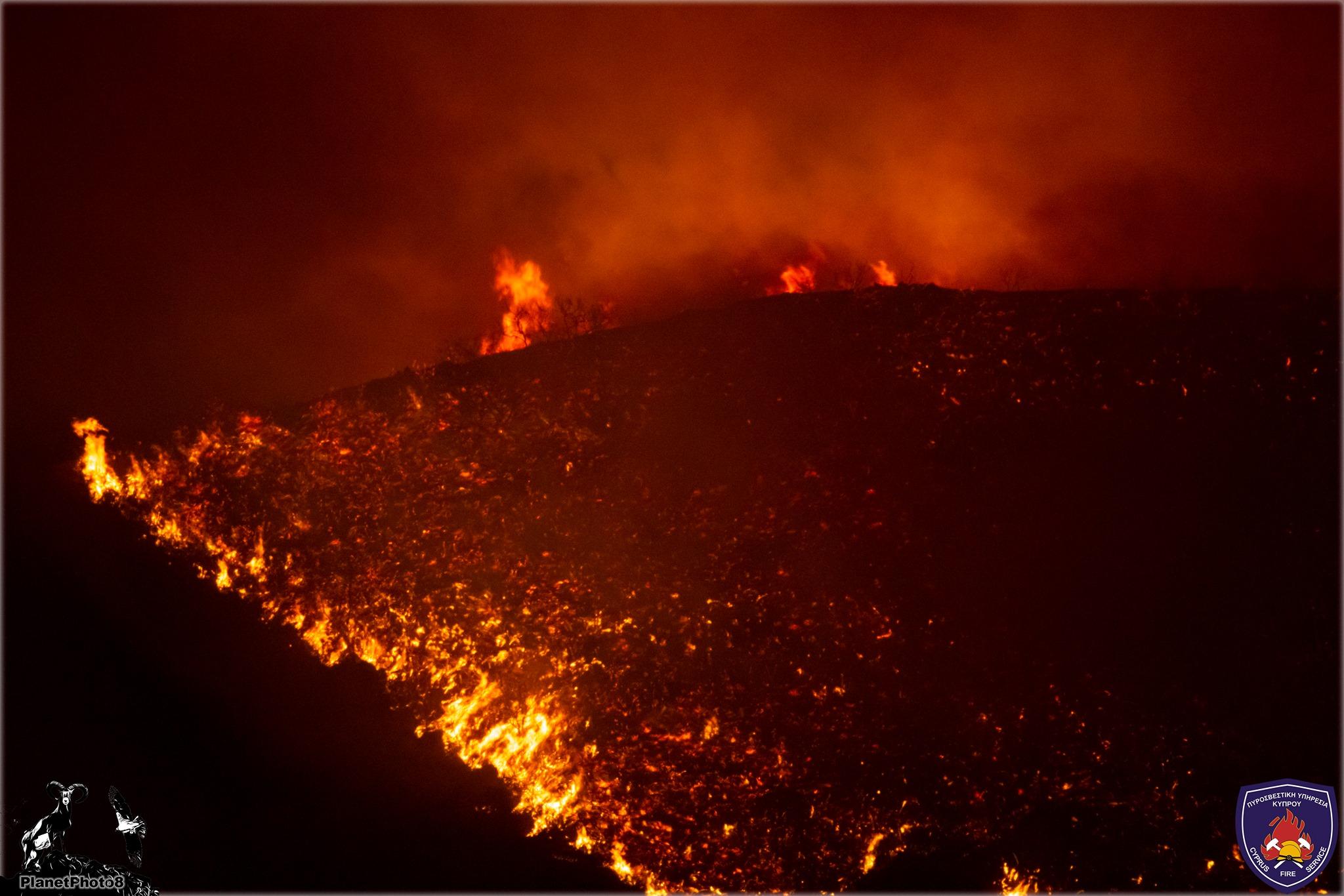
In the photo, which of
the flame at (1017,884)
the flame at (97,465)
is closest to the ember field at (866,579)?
the flame at (1017,884)

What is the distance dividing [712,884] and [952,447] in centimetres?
204

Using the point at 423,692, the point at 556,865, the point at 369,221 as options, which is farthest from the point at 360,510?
the point at 369,221

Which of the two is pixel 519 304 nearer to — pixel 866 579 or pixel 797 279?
pixel 797 279

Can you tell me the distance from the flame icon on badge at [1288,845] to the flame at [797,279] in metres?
3.04

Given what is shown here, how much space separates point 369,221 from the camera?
4.77 metres

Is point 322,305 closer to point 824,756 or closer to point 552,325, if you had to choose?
point 552,325

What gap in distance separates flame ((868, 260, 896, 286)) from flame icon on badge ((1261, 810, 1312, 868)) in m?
2.75

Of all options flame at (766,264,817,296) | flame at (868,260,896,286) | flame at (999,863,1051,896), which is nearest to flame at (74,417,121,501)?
flame at (766,264,817,296)

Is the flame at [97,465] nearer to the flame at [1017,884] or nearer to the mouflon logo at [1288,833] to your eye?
the flame at [1017,884]

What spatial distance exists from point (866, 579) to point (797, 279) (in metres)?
1.69

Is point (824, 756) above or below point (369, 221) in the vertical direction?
below

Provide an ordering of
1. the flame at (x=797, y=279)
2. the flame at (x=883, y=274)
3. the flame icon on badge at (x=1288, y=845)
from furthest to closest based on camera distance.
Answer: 1. the flame at (x=797, y=279)
2. the flame at (x=883, y=274)
3. the flame icon on badge at (x=1288, y=845)

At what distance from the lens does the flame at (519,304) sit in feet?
12.8

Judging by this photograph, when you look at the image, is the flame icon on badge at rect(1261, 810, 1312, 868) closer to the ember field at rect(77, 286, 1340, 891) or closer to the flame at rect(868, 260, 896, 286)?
the ember field at rect(77, 286, 1340, 891)
